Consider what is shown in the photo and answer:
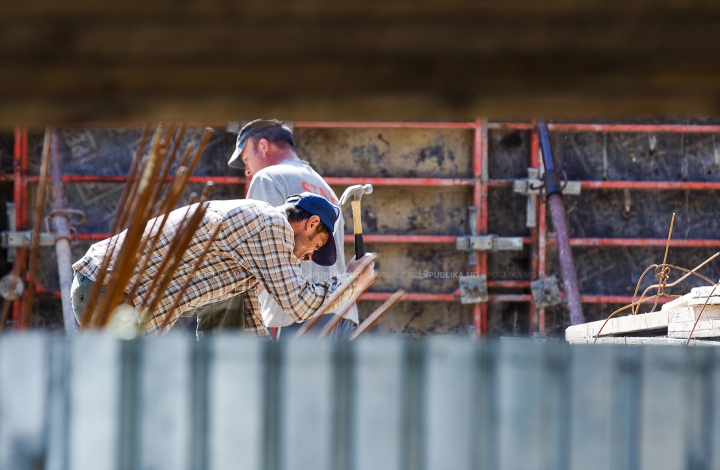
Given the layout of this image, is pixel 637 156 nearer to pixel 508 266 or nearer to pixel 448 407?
pixel 508 266

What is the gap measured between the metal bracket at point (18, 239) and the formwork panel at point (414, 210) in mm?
2146

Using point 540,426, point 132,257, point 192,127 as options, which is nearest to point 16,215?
point 192,127

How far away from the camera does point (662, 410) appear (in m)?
1.29

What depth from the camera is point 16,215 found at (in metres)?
6.06

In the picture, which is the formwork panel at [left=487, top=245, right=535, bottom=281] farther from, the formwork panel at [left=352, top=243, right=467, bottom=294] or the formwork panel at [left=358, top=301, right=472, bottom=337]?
the formwork panel at [left=358, top=301, right=472, bottom=337]

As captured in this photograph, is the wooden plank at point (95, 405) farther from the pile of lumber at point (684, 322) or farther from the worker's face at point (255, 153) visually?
the worker's face at point (255, 153)

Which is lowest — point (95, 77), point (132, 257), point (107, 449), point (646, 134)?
point (107, 449)

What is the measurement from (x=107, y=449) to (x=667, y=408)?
89cm

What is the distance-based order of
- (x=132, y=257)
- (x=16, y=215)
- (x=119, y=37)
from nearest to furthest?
(x=119, y=37) → (x=132, y=257) → (x=16, y=215)

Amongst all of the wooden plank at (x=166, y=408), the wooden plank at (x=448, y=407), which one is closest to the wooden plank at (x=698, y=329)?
the wooden plank at (x=448, y=407)

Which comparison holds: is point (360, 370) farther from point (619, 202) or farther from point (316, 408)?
point (619, 202)

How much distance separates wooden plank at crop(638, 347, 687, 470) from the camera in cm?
129

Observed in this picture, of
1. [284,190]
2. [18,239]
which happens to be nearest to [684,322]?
[284,190]

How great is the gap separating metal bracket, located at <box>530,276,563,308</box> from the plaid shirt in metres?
2.95
